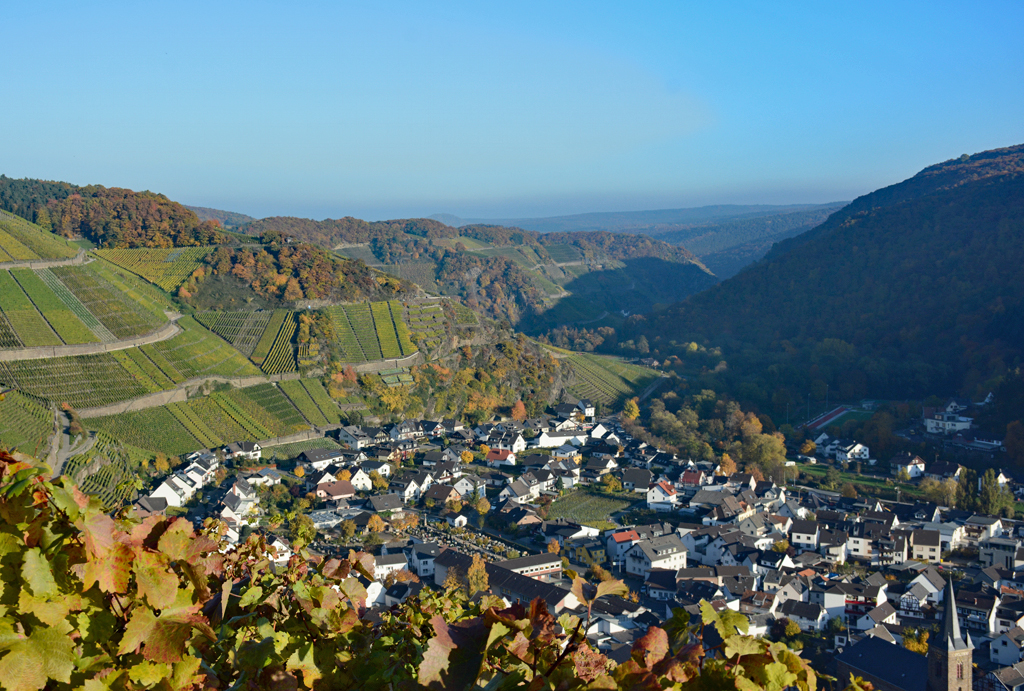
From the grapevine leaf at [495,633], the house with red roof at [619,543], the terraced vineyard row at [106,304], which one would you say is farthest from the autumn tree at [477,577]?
the terraced vineyard row at [106,304]

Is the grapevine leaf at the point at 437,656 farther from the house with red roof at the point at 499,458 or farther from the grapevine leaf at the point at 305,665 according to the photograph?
the house with red roof at the point at 499,458

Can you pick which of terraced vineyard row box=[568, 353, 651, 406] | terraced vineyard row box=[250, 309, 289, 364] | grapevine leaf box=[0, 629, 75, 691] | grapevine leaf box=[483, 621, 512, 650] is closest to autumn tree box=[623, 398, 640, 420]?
terraced vineyard row box=[568, 353, 651, 406]

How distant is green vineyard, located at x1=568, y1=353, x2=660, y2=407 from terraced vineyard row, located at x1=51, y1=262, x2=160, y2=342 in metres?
26.5

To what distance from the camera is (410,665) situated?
2393 millimetres

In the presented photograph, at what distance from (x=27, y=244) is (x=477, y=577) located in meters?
36.3

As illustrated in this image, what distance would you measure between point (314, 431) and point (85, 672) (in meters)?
33.9

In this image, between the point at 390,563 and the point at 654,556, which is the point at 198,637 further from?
the point at 654,556

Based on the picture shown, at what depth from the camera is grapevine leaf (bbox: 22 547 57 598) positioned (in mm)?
1918

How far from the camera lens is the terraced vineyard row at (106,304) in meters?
35.5

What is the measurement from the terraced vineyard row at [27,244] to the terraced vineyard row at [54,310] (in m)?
2.52

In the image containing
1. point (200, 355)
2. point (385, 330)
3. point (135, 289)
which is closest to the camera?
point (200, 355)

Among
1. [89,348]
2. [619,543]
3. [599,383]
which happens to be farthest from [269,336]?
[619,543]


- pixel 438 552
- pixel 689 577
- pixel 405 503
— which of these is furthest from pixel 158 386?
pixel 689 577

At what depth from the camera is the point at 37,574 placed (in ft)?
6.35
